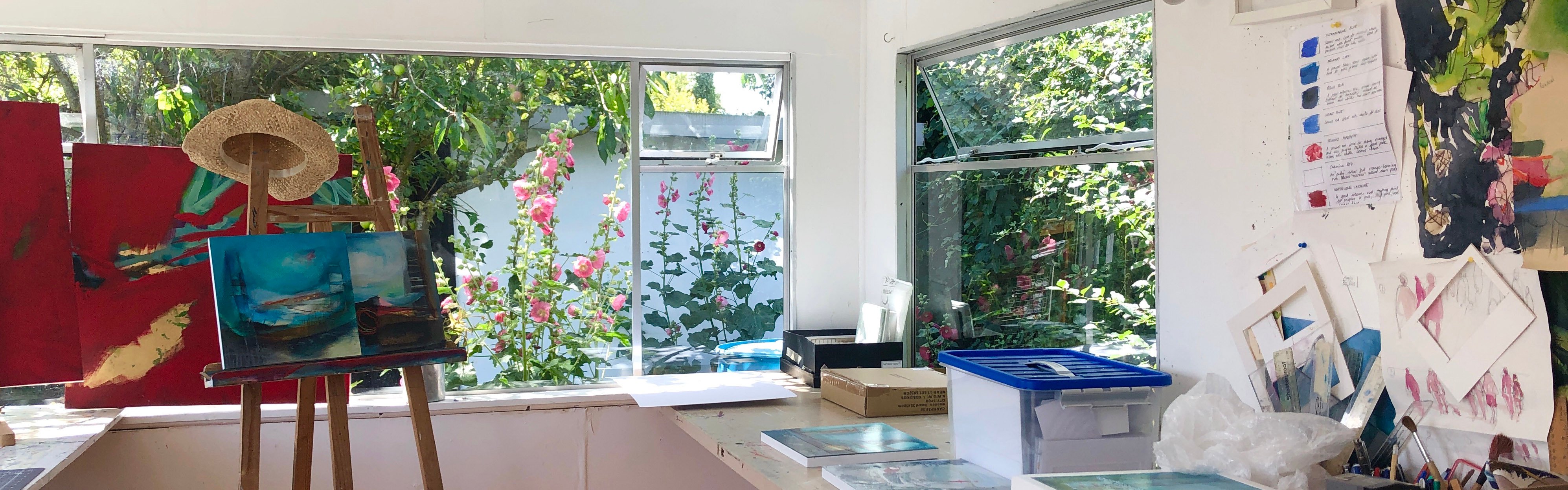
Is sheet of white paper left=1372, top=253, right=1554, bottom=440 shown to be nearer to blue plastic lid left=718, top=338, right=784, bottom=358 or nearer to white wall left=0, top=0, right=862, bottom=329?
white wall left=0, top=0, right=862, bottom=329

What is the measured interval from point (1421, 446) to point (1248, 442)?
0.30m

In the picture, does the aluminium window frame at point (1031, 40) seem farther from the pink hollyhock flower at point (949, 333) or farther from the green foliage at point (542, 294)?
the green foliage at point (542, 294)

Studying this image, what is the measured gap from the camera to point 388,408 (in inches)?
120

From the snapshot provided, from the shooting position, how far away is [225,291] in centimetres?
226

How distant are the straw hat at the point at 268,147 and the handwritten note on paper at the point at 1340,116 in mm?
2286

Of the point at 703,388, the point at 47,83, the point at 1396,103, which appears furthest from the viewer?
the point at 703,388

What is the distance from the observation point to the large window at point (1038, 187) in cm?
248

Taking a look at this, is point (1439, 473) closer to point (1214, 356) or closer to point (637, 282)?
point (1214, 356)

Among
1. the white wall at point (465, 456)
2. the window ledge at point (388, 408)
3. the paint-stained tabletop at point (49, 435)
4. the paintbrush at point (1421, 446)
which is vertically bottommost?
the white wall at point (465, 456)

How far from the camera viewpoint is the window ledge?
2914 millimetres

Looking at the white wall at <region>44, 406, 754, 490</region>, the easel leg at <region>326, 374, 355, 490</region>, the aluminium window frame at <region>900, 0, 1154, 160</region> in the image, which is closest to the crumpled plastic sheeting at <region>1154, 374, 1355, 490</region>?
the aluminium window frame at <region>900, 0, 1154, 160</region>

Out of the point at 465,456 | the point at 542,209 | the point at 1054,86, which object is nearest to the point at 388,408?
the point at 465,456

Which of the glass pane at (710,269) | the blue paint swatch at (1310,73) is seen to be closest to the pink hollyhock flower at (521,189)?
the glass pane at (710,269)

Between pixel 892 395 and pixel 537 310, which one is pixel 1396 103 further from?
pixel 537 310
